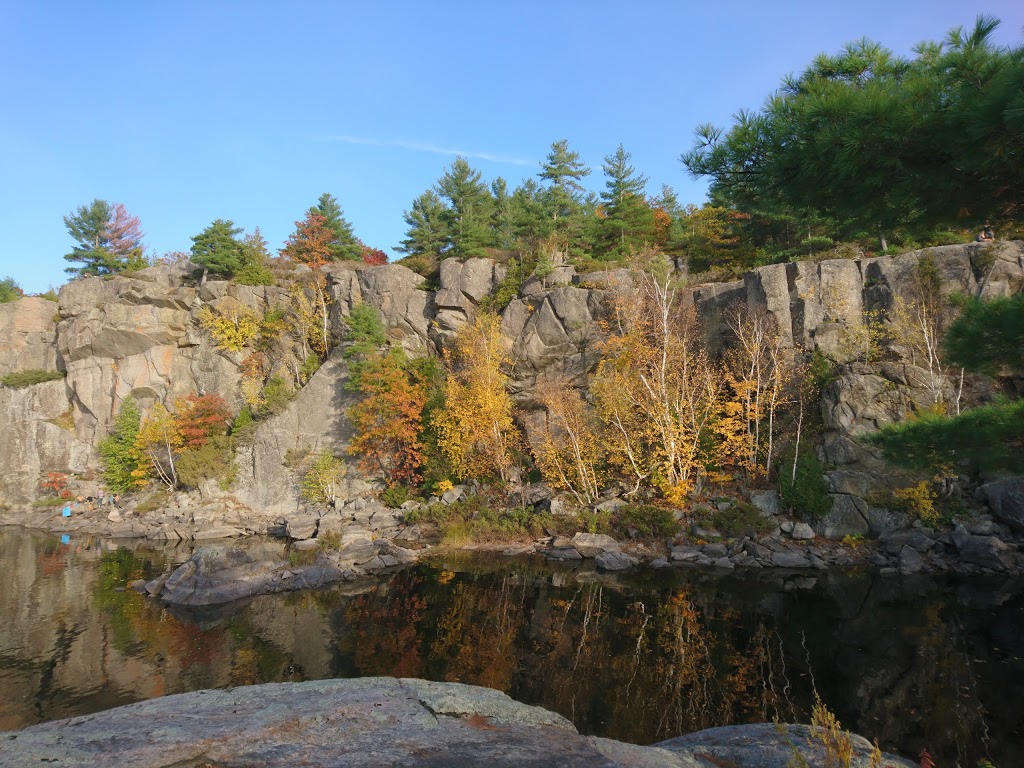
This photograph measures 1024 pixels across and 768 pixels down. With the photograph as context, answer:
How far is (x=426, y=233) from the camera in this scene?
37.4 m

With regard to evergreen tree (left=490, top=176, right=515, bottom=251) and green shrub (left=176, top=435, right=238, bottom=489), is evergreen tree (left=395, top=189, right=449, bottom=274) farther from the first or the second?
green shrub (left=176, top=435, right=238, bottom=489)

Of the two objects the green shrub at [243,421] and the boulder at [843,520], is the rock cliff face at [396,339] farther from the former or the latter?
the green shrub at [243,421]

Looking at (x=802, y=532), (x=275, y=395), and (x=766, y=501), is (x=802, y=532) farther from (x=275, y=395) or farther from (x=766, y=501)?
(x=275, y=395)

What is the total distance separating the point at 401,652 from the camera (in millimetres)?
11117

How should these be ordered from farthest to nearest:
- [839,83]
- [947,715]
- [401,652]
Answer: [401,652] → [947,715] → [839,83]

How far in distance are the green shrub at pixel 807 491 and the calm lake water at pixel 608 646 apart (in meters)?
3.13

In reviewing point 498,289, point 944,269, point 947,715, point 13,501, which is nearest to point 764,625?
point 947,715

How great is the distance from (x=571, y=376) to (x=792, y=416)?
33.1 feet

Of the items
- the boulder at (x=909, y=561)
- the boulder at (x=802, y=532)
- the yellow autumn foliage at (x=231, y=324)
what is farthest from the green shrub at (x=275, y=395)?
the boulder at (x=909, y=561)

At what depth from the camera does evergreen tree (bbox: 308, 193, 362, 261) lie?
4044 centimetres

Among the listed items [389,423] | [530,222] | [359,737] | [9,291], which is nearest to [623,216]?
[530,222]

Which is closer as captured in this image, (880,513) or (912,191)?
(912,191)

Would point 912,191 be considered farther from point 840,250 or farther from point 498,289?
point 498,289

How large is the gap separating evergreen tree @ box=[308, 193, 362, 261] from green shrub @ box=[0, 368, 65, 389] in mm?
19376
